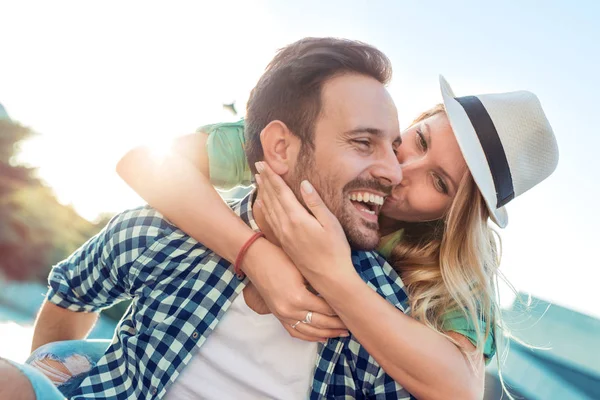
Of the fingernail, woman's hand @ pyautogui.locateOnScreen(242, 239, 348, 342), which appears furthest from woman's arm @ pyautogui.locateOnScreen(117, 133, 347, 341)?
the fingernail

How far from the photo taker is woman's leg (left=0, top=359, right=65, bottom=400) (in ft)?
3.57

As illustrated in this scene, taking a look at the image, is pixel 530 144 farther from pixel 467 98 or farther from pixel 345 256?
pixel 345 256

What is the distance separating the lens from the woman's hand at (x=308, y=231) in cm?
167

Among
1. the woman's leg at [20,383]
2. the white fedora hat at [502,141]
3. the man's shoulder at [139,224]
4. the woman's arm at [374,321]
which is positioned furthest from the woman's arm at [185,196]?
the white fedora hat at [502,141]

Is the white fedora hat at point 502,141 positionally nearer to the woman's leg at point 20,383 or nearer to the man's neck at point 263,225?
the man's neck at point 263,225

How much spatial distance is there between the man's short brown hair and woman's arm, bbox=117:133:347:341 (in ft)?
0.84

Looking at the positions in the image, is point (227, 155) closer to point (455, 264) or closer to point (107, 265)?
point (107, 265)

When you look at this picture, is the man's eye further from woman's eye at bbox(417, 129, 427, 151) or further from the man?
woman's eye at bbox(417, 129, 427, 151)

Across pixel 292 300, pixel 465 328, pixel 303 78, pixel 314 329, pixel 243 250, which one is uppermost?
pixel 303 78

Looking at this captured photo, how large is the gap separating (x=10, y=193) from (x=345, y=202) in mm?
8168

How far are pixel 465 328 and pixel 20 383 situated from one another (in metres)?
A: 1.36

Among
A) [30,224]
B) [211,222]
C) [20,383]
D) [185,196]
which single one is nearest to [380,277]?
[211,222]

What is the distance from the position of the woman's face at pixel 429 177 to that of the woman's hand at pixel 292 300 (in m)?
0.64

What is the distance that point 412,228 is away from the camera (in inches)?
97.0
